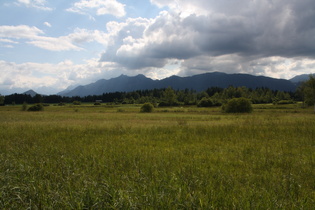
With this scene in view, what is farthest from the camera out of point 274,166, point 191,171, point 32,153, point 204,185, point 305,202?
point 32,153

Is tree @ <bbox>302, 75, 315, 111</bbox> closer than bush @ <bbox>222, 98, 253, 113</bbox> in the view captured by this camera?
No

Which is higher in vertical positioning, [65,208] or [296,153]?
[65,208]

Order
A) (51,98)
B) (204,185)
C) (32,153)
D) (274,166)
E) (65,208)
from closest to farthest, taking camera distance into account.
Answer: (65,208) → (204,185) → (274,166) → (32,153) → (51,98)

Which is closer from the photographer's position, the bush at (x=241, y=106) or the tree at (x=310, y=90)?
the bush at (x=241, y=106)

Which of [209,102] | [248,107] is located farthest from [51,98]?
[248,107]

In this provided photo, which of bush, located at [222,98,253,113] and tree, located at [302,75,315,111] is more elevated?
tree, located at [302,75,315,111]

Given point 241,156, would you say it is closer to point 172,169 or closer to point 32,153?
point 172,169

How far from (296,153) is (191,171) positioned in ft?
19.2

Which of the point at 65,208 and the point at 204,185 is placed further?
the point at 204,185

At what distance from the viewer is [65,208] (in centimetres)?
345

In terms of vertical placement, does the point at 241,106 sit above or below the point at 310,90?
below

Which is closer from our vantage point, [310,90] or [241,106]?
[241,106]

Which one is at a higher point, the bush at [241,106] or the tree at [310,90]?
the tree at [310,90]

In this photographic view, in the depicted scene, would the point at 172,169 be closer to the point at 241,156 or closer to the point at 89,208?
the point at 89,208
